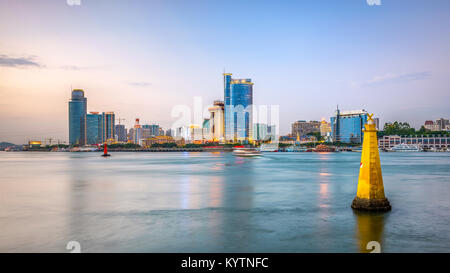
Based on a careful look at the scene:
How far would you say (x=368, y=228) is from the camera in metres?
16.1

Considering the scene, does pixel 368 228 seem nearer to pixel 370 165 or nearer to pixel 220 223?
pixel 370 165

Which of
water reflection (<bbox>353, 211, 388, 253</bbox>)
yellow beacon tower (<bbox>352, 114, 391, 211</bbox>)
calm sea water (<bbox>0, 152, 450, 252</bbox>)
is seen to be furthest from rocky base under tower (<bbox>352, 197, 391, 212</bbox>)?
yellow beacon tower (<bbox>352, 114, 391, 211</bbox>)

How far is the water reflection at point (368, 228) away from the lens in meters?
14.4

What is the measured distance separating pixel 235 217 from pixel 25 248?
420 inches

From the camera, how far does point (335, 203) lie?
24.7 m

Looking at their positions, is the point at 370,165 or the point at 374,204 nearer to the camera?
the point at 370,165

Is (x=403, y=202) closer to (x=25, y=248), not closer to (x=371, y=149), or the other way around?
(x=371, y=149)

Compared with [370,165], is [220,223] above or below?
below

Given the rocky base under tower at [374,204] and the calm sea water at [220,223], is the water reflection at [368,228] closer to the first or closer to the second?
the calm sea water at [220,223]

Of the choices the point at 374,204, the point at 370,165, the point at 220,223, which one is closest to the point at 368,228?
the point at 374,204

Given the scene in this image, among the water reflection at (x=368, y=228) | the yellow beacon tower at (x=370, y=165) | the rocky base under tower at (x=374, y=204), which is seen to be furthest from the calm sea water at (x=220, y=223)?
the yellow beacon tower at (x=370, y=165)

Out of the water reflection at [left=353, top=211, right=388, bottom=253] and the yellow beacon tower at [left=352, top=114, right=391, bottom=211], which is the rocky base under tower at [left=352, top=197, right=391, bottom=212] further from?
the yellow beacon tower at [left=352, top=114, right=391, bottom=211]
